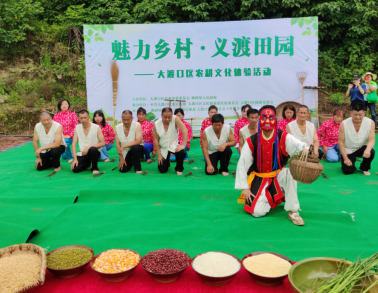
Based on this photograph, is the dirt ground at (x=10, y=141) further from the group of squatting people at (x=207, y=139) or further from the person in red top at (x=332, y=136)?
the person in red top at (x=332, y=136)

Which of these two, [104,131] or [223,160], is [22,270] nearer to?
[223,160]

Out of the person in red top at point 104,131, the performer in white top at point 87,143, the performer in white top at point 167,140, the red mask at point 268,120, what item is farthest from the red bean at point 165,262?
the person in red top at point 104,131

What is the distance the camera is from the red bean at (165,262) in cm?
179

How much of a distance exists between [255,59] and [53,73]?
683cm

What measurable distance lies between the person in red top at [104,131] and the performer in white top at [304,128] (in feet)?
10.5

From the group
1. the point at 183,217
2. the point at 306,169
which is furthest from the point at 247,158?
the point at 183,217

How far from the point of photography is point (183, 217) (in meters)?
2.88

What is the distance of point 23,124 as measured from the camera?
9.02 m

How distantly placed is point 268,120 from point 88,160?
311 centimetres

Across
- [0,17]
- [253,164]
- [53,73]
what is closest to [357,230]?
[253,164]

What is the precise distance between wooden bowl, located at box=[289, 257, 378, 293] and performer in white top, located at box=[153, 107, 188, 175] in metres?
3.04

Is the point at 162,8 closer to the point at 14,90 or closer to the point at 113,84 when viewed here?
the point at 113,84

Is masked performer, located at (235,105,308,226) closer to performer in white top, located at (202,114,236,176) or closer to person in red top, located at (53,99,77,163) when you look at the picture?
performer in white top, located at (202,114,236,176)

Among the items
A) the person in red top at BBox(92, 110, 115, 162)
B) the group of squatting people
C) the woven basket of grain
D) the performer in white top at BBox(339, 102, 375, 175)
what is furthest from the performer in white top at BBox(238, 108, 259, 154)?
the woven basket of grain
